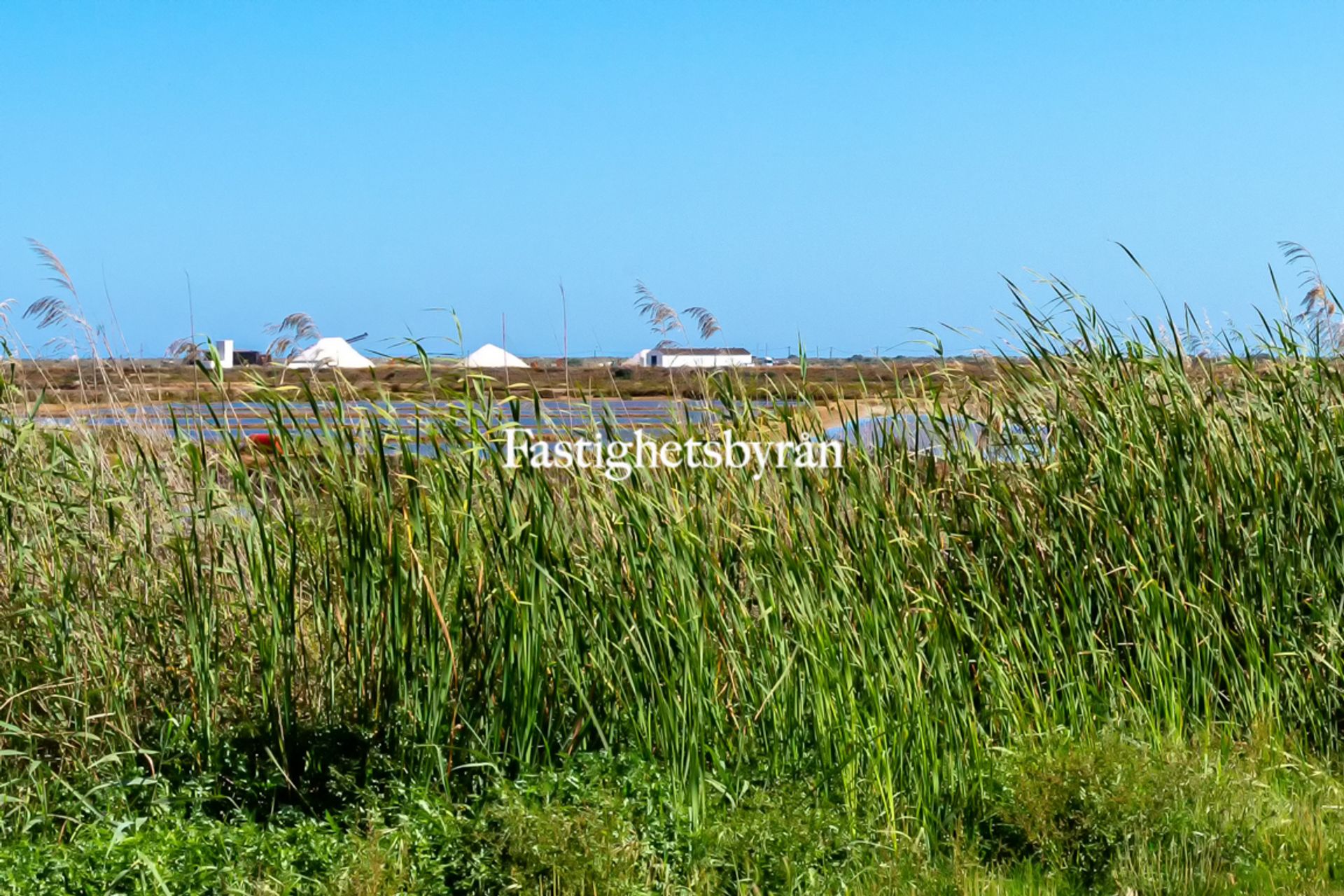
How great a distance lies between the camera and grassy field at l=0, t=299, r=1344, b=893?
2713 millimetres

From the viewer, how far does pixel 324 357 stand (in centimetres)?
349

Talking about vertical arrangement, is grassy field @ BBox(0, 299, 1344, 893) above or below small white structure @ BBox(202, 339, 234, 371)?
below

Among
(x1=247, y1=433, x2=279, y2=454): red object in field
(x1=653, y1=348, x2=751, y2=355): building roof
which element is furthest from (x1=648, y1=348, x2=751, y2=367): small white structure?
(x1=247, y1=433, x2=279, y2=454): red object in field

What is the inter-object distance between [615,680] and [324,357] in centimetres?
124

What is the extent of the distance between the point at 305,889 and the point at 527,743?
0.59m

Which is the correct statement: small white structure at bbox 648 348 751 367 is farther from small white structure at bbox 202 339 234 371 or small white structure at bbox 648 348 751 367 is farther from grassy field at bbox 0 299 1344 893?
small white structure at bbox 202 339 234 371

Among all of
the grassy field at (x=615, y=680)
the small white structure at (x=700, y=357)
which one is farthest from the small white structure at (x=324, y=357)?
the small white structure at (x=700, y=357)

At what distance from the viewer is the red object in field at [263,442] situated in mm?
3195

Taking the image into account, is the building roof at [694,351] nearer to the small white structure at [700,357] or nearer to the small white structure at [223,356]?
the small white structure at [700,357]

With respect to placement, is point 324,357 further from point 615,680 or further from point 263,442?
point 615,680

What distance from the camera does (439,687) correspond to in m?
2.85

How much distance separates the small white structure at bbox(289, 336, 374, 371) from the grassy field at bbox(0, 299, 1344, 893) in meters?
0.12

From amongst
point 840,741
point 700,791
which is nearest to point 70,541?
point 700,791

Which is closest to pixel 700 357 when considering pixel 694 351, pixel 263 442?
pixel 694 351
